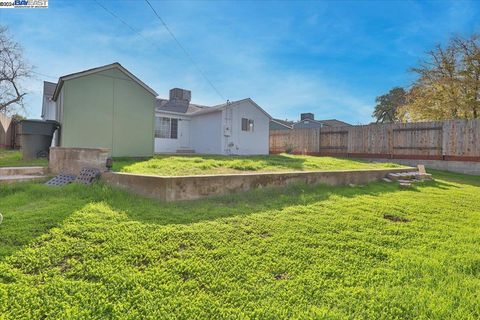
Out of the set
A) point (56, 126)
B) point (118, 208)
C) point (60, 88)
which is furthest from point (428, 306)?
point (60, 88)

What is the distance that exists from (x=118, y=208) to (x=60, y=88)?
8.11m

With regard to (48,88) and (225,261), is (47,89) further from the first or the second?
(225,261)

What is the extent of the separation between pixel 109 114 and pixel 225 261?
870cm

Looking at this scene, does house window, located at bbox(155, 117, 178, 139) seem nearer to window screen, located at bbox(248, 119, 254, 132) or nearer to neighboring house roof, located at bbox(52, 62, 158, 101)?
window screen, located at bbox(248, 119, 254, 132)

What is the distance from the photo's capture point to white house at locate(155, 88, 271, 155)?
49.5 ft

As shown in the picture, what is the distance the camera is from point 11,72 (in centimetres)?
1895

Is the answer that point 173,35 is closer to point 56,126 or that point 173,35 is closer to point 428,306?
point 56,126

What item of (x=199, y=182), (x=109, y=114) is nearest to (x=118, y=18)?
(x=109, y=114)

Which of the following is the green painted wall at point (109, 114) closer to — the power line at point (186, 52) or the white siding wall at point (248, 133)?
the power line at point (186, 52)

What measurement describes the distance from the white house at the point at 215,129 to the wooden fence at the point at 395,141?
2.83 metres

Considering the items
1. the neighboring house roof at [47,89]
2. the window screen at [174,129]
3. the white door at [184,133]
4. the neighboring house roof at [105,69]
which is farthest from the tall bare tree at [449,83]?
the neighboring house roof at [47,89]

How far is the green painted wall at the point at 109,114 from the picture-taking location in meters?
9.27

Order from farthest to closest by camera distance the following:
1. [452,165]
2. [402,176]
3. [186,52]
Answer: [452,165], [186,52], [402,176]

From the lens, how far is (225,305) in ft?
7.20
